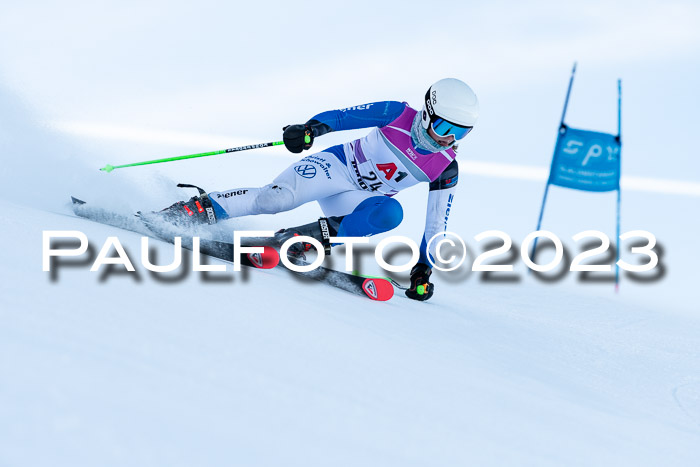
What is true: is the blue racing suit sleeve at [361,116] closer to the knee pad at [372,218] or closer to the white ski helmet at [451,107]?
the white ski helmet at [451,107]

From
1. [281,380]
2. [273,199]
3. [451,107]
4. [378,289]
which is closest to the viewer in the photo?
[281,380]

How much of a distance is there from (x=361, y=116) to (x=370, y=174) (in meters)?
0.38

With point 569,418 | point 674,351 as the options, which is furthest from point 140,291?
point 674,351

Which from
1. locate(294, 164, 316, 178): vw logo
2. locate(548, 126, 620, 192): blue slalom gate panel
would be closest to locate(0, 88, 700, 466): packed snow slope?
locate(294, 164, 316, 178): vw logo

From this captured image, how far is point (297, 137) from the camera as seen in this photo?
3.60 m

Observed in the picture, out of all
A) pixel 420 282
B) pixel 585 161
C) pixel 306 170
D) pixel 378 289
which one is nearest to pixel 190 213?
pixel 306 170

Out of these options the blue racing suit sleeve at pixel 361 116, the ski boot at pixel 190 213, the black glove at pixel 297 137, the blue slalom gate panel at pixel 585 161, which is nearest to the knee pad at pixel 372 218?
the blue racing suit sleeve at pixel 361 116

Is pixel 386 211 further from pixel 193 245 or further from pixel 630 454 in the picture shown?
pixel 630 454

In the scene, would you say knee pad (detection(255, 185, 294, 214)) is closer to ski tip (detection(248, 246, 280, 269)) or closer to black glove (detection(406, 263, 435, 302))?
ski tip (detection(248, 246, 280, 269))

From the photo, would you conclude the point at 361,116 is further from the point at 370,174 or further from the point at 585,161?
the point at 585,161

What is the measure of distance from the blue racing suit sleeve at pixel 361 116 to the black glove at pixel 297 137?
120mm

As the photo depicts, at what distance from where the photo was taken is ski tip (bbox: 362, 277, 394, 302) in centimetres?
368

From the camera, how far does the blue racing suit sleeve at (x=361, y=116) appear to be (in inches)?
149

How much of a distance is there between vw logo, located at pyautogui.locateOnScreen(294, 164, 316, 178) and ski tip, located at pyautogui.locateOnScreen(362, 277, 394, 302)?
2.45ft
